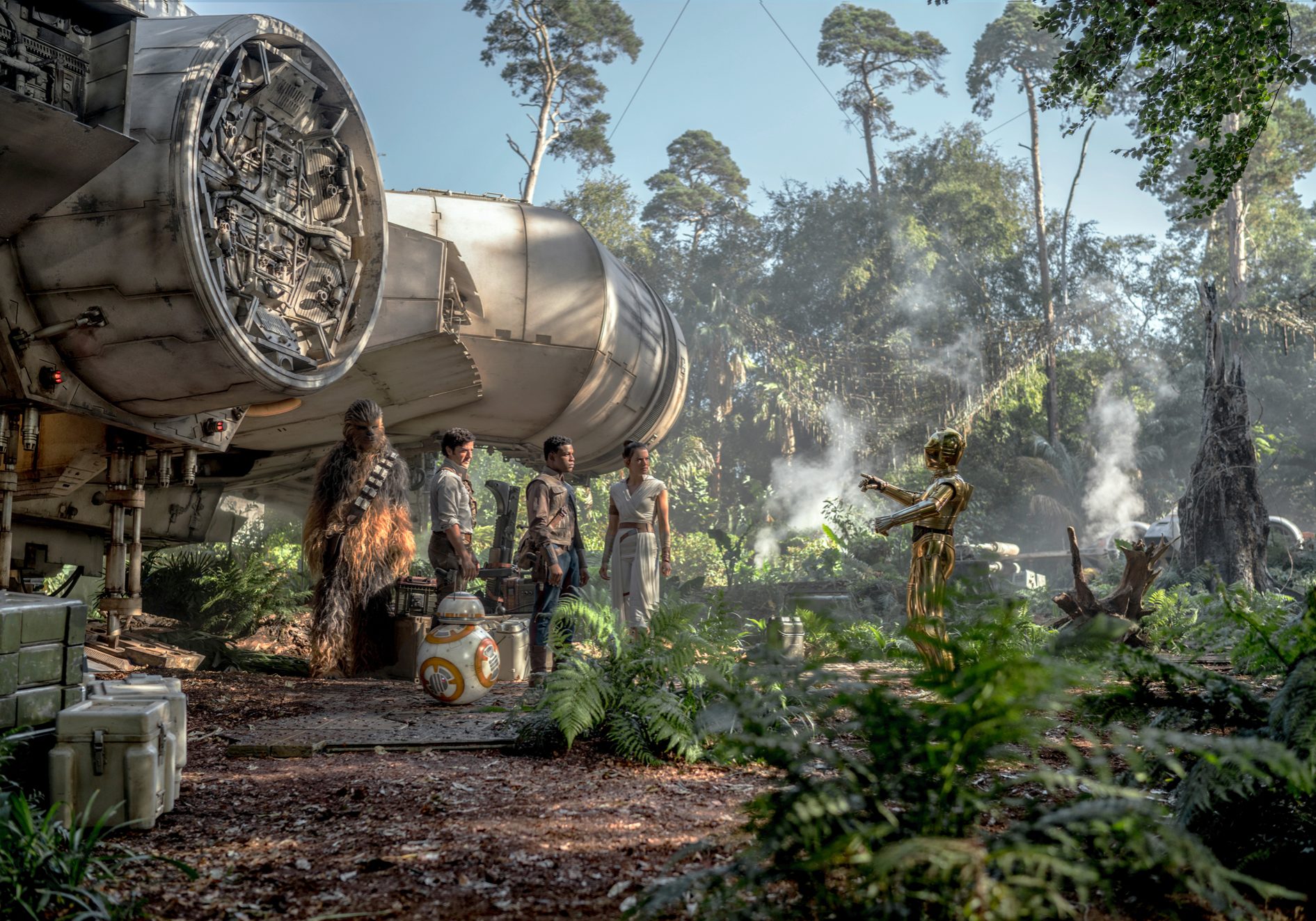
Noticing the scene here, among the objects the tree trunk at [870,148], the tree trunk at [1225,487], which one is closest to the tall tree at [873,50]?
the tree trunk at [870,148]

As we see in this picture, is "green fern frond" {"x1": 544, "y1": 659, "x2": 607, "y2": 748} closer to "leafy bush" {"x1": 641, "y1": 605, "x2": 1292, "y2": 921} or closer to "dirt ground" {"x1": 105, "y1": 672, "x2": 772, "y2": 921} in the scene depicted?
"dirt ground" {"x1": 105, "y1": 672, "x2": 772, "y2": 921}

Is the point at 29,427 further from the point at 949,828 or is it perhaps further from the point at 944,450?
the point at 949,828

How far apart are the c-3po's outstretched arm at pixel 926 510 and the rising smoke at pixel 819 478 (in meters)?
25.2

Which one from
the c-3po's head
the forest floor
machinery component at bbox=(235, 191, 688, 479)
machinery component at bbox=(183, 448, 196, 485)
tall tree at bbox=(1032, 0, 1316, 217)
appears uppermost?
tall tree at bbox=(1032, 0, 1316, 217)

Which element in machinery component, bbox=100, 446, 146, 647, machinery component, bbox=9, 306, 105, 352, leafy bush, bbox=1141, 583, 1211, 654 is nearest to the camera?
machinery component, bbox=9, 306, 105, 352

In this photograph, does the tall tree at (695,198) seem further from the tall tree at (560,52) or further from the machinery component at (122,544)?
the machinery component at (122,544)

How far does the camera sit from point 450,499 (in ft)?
24.2

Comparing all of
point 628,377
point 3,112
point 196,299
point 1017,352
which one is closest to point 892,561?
point 628,377

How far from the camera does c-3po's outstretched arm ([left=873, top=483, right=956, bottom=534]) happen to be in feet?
20.9

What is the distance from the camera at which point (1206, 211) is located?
22.6ft

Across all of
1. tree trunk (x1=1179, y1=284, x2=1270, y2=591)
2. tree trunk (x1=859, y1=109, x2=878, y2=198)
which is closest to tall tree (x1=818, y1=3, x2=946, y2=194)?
tree trunk (x1=859, y1=109, x2=878, y2=198)

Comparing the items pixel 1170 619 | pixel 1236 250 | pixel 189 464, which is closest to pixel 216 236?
pixel 189 464

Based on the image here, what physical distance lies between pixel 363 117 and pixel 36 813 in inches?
234

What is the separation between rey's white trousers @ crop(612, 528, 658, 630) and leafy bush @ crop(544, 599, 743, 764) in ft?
6.37
